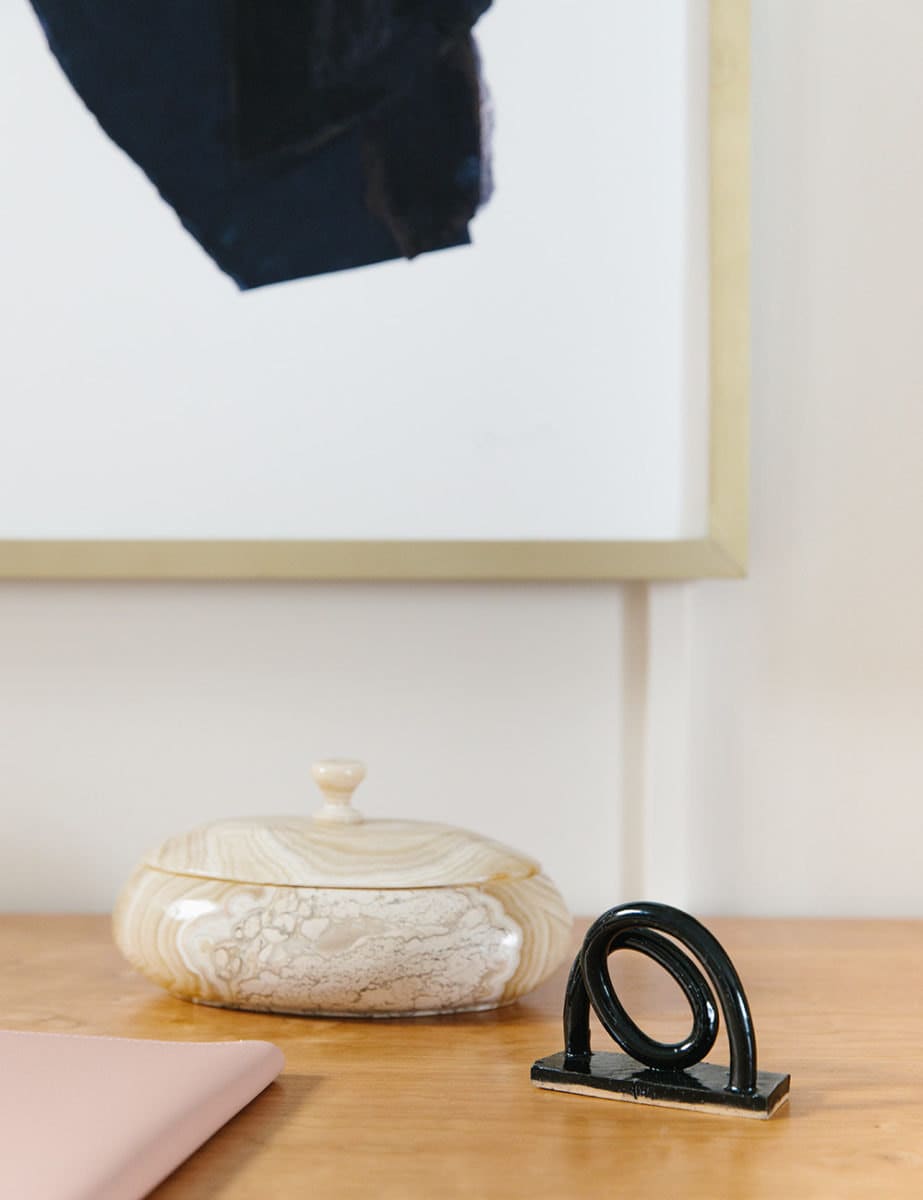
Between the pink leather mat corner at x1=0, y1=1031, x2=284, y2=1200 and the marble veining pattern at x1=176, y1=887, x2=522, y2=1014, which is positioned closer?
the pink leather mat corner at x1=0, y1=1031, x2=284, y2=1200

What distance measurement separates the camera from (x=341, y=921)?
62 centimetres

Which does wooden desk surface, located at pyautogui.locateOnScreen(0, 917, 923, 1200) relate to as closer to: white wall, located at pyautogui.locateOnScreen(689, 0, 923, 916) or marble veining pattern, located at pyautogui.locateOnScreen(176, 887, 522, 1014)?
marble veining pattern, located at pyautogui.locateOnScreen(176, 887, 522, 1014)

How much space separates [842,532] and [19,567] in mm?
605

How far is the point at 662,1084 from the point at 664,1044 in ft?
0.07

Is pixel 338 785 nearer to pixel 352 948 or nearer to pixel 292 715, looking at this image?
pixel 352 948

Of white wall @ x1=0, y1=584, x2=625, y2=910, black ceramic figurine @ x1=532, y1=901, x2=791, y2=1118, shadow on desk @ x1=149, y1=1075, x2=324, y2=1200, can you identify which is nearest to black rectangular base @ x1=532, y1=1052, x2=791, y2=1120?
black ceramic figurine @ x1=532, y1=901, x2=791, y2=1118

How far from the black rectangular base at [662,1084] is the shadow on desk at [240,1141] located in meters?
0.10

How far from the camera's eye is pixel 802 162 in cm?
98

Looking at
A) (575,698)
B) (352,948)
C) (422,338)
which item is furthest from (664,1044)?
(422,338)

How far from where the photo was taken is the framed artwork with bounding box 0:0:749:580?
94 cm

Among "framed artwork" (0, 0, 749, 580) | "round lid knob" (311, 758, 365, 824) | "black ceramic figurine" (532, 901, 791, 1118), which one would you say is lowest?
"black ceramic figurine" (532, 901, 791, 1118)

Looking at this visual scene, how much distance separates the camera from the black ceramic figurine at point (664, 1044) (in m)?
0.52

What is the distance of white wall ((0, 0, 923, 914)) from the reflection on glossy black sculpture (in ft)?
0.78

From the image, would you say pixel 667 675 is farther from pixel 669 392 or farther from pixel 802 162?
pixel 802 162
